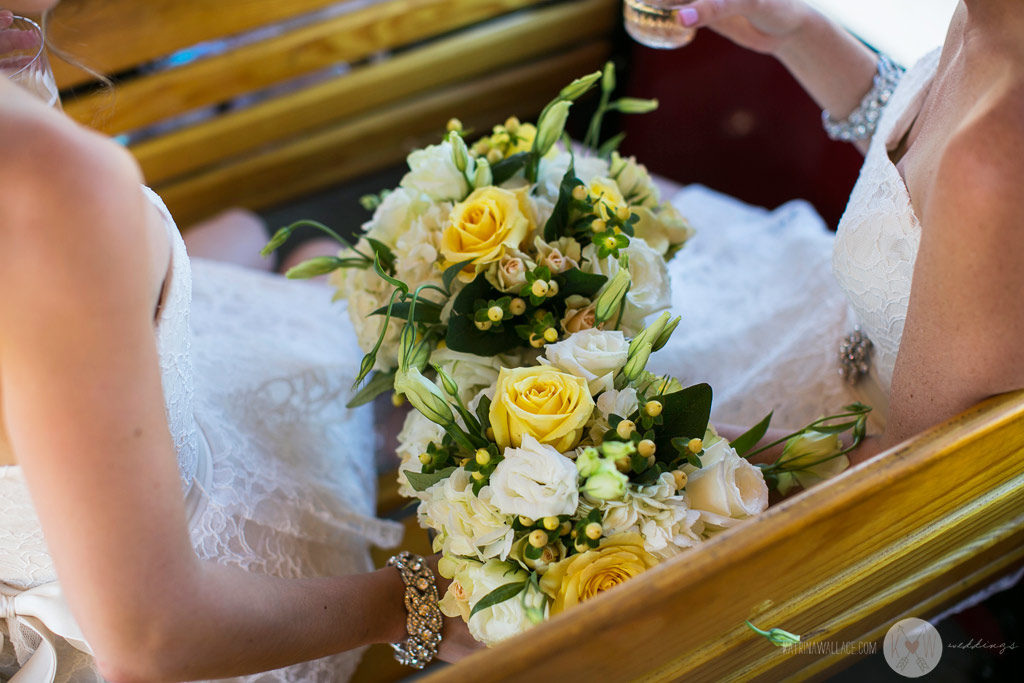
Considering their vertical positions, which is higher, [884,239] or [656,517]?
[884,239]

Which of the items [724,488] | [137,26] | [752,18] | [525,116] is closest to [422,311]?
[724,488]

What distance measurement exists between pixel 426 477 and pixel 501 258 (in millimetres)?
253

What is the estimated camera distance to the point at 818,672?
1.10 m

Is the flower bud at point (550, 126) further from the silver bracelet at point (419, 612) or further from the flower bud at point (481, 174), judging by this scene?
the silver bracelet at point (419, 612)

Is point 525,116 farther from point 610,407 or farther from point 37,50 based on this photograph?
point 610,407

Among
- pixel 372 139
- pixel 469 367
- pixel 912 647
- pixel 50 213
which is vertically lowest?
pixel 372 139

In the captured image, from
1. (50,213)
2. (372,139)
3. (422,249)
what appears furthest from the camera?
(372,139)

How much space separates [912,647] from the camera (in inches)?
46.7

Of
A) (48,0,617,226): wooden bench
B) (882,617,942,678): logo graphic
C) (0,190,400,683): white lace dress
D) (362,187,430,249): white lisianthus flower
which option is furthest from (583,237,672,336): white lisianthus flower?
(48,0,617,226): wooden bench

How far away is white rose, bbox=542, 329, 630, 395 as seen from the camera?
0.82 m

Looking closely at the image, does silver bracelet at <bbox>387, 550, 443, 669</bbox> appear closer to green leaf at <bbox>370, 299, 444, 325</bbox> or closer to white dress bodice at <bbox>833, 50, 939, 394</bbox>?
green leaf at <bbox>370, 299, 444, 325</bbox>

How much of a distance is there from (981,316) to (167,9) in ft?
5.70

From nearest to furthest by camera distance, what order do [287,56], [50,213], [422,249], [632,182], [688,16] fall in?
[50,213] < [422,249] < [632,182] < [688,16] < [287,56]

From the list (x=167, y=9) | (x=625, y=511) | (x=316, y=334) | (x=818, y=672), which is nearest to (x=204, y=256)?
(x=316, y=334)
